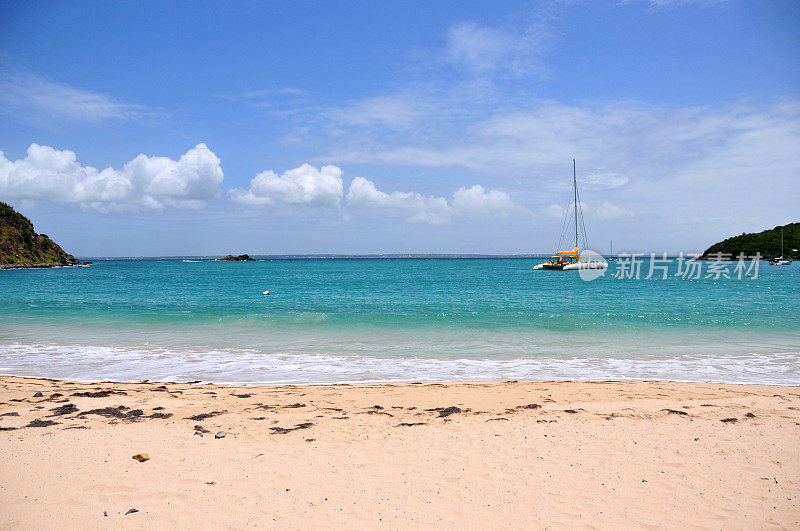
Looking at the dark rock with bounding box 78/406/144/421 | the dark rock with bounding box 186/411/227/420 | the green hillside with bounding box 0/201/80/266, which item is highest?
the green hillside with bounding box 0/201/80/266

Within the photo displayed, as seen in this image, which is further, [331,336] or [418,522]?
[331,336]

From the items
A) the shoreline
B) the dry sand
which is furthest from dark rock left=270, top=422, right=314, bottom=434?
the shoreline

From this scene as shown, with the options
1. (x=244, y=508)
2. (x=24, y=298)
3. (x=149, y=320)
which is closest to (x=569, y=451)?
(x=244, y=508)

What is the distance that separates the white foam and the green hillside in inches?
3713

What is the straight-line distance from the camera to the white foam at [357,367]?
36.7 ft

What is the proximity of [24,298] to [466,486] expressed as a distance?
128 feet

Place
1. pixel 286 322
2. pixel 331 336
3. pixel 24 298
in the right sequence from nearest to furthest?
1. pixel 331 336
2. pixel 286 322
3. pixel 24 298

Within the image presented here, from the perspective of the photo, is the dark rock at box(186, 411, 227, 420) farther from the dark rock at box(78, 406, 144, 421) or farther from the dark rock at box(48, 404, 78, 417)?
the dark rock at box(48, 404, 78, 417)

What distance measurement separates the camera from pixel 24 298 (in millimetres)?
32062

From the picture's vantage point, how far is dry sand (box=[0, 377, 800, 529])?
4.49 m

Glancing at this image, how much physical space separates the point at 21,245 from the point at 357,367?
10924 cm

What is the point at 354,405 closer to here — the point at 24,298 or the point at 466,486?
the point at 466,486

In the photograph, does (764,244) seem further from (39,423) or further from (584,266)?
(39,423)

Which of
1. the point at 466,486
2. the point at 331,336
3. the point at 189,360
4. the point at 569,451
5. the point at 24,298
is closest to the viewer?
the point at 466,486
